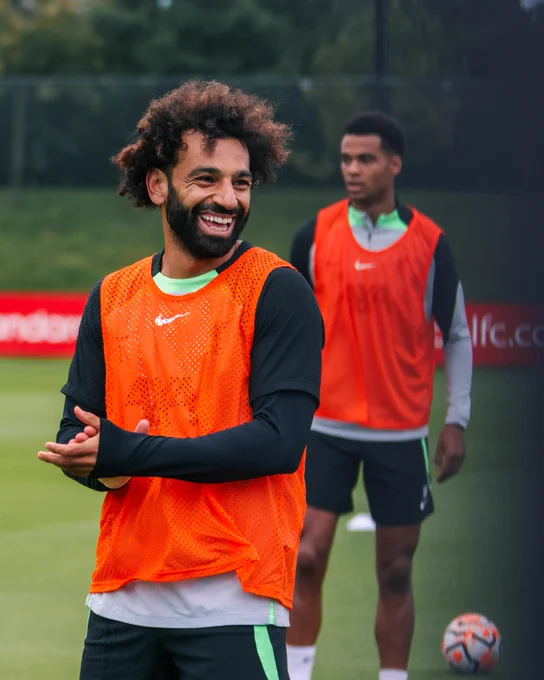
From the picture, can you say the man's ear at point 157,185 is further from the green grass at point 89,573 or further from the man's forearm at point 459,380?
the man's forearm at point 459,380

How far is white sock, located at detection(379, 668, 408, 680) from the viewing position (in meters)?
4.83

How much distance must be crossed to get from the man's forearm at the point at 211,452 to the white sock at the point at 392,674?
2341 mm

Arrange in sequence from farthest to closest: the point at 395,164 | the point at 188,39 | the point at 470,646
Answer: the point at 188,39 < the point at 395,164 < the point at 470,646

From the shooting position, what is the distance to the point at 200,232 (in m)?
2.91

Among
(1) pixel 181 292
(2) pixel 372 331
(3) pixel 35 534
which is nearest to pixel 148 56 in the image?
(3) pixel 35 534

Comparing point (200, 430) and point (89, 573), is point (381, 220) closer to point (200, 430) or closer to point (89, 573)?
point (200, 430)

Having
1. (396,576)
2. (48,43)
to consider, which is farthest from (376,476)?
(48,43)

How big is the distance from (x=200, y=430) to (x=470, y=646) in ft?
9.01

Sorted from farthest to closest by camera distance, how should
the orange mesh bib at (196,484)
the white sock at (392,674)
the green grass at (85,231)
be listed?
1. the green grass at (85,231)
2. the white sock at (392,674)
3. the orange mesh bib at (196,484)

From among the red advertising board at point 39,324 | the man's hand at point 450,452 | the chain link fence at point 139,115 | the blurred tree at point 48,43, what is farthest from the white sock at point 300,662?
the blurred tree at point 48,43

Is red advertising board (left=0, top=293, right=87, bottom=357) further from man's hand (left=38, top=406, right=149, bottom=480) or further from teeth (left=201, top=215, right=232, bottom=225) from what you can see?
man's hand (left=38, top=406, right=149, bottom=480)

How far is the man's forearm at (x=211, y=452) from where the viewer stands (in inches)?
105

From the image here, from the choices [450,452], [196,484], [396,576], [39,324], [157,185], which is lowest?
[39,324]

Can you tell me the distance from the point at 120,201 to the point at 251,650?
19428 mm
